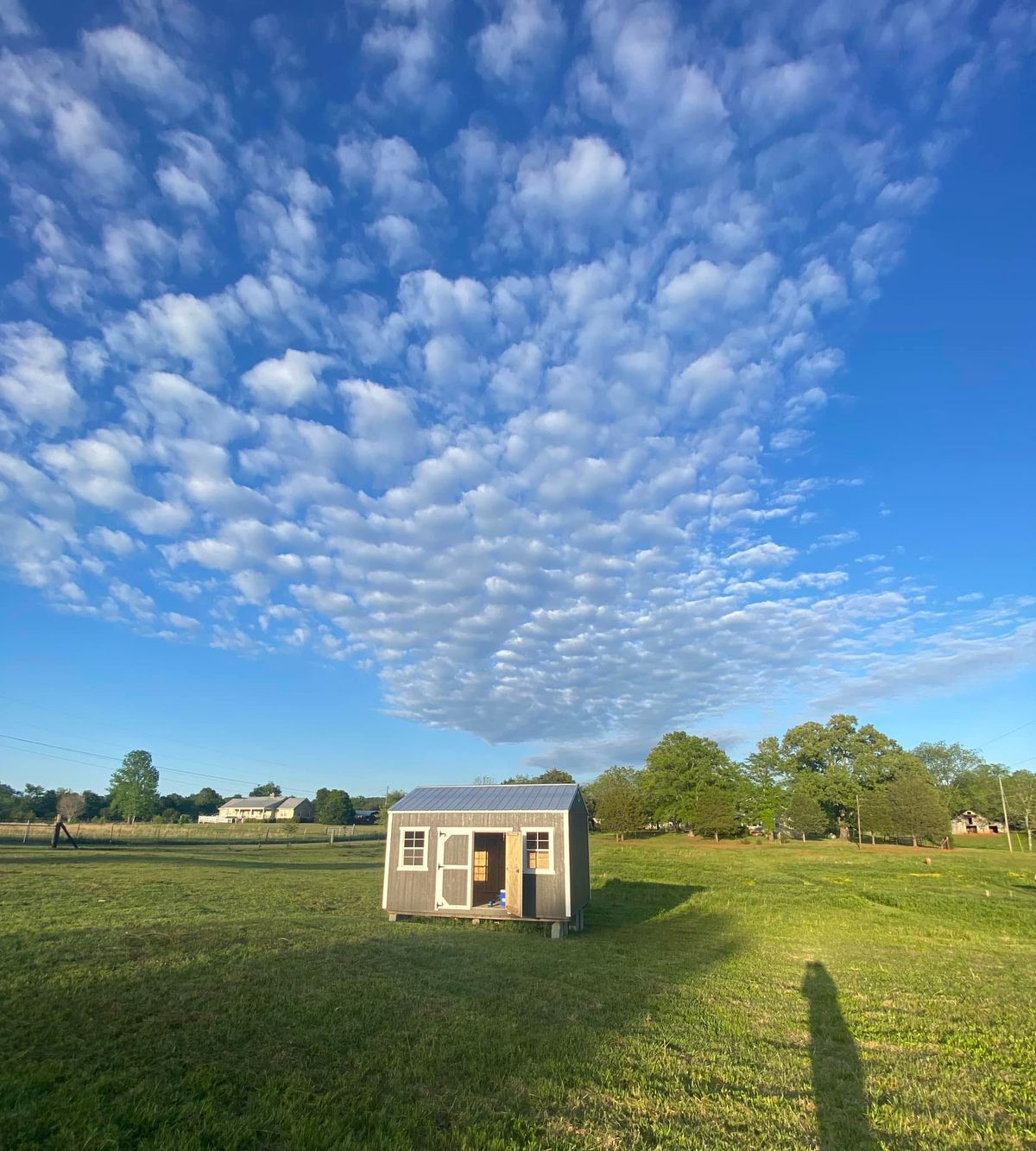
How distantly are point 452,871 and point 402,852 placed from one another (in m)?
1.60

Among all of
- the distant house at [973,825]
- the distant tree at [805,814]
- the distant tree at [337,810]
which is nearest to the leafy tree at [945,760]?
the distant house at [973,825]

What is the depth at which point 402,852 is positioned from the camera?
18.8 meters

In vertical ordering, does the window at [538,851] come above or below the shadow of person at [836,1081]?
above

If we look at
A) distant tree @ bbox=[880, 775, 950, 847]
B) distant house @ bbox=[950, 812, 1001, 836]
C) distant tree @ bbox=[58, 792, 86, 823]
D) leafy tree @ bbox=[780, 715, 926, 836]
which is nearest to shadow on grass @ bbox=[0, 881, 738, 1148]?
distant tree @ bbox=[880, 775, 950, 847]

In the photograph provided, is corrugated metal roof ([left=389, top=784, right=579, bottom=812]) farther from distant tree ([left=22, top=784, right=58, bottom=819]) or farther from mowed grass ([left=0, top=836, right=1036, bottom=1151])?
distant tree ([left=22, top=784, right=58, bottom=819])

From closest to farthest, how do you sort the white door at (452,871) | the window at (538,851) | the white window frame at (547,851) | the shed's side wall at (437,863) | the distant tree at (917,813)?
the shed's side wall at (437,863) < the white window frame at (547,851) < the window at (538,851) < the white door at (452,871) < the distant tree at (917,813)

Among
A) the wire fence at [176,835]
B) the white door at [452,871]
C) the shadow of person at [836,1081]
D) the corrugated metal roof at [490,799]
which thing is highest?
the corrugated metal roof at [490,799]

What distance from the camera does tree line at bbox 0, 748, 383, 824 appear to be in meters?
77.1

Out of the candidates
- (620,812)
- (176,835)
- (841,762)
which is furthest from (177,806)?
(841,762)

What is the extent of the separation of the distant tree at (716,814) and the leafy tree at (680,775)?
5043 mm

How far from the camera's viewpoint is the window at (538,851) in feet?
58.7

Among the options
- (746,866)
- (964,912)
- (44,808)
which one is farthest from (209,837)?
(964,912)

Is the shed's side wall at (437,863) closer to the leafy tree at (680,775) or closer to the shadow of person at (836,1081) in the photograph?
the shadow of person at (836,1081)

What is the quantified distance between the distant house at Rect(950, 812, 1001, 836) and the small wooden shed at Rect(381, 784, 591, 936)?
99341mm
